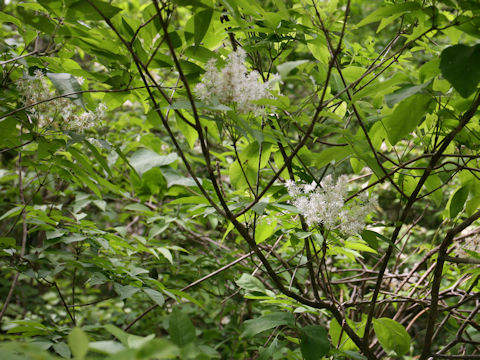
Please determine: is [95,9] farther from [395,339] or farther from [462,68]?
[395,339]

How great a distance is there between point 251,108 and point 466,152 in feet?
3.15

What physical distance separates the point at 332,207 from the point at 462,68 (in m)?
0.42

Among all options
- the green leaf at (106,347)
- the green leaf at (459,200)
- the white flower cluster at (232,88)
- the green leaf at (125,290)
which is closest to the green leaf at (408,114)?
the white flower cluster at (232,88)

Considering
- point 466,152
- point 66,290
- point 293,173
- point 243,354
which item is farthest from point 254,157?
point 66,290

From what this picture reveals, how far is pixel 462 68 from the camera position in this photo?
0.75 metres

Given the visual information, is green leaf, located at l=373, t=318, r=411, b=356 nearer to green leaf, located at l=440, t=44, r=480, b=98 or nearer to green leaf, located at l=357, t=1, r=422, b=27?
green leaf, located at l=440, t=44, r=480, b=98

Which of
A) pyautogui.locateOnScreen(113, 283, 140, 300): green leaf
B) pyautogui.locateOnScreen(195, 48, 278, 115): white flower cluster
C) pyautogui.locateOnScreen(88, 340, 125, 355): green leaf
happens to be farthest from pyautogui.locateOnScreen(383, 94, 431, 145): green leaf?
pyautogui.locateOnScreen(113, 283, 140, 300): green leaf

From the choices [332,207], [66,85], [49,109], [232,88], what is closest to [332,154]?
[332,207]

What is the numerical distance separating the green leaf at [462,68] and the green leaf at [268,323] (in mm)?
741

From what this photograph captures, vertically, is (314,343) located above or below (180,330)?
below

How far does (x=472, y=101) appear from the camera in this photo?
95 centimetres

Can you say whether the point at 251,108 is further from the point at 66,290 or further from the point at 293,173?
the point at 66,290

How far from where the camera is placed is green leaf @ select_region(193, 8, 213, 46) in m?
0.90

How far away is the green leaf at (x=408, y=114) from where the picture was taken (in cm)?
88
